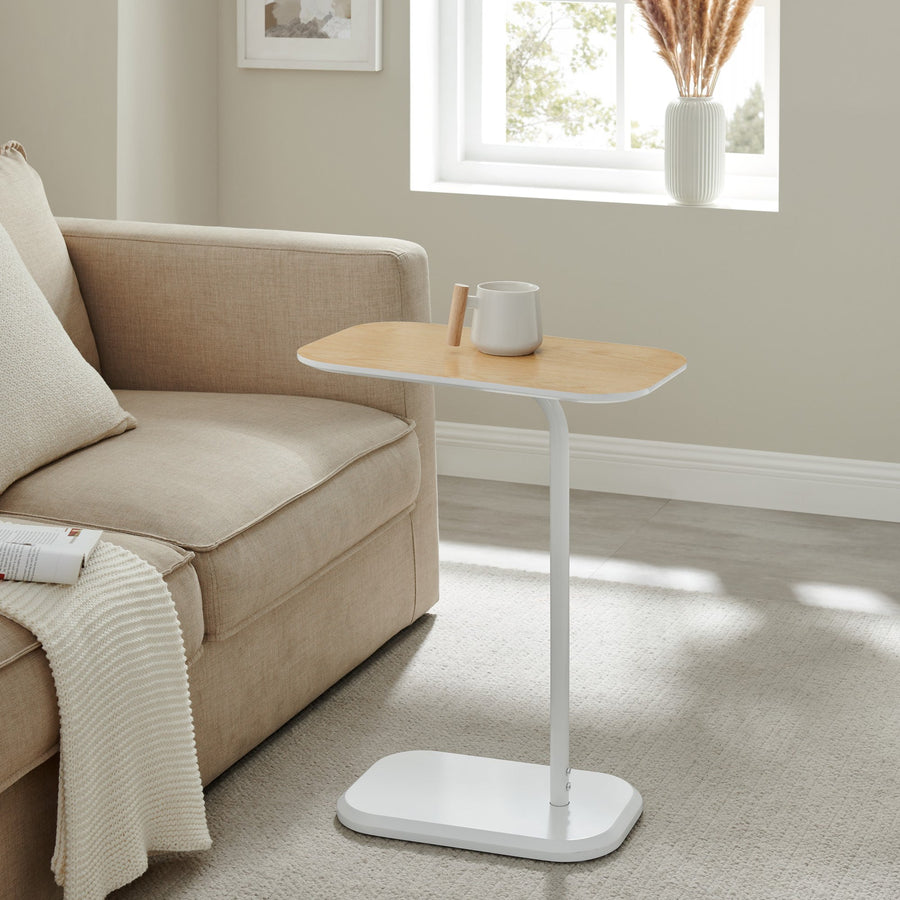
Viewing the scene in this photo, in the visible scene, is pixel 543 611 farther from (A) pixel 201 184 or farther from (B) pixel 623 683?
(A) pixel 201 184

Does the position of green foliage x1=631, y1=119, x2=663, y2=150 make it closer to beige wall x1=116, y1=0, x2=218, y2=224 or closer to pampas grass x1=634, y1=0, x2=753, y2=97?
pampas grass x1=634, y1=0, x2=753, y2=97

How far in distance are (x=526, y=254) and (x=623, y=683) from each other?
1.48 metres

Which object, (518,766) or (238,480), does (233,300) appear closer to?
(238,480)

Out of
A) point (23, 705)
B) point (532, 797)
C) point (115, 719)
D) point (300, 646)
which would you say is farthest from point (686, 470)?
point (23, 705)

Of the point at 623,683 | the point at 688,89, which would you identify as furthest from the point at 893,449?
the point at 623,683

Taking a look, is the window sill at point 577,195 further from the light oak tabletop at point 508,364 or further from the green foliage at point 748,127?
the light oak tabletop at point 508,364

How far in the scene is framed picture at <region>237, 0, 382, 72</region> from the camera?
12.2 feet

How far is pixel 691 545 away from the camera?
330 cm

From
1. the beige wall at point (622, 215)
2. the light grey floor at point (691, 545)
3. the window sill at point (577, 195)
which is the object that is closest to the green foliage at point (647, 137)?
the window sill at point (577, 195)

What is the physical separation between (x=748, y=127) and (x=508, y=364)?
6.63 ft

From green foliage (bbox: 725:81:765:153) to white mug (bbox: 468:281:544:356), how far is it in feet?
6.21

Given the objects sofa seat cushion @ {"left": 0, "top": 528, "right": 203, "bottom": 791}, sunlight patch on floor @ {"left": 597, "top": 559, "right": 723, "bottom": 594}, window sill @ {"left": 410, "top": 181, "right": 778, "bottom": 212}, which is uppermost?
window sill @ {"left": 410, "top": 181, "right": 778, "bottom": 212}

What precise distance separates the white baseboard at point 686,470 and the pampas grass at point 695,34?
0.91 meters

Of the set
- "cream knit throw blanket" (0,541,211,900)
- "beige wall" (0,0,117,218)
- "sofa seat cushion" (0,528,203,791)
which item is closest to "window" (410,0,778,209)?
"beige wall" (0,0,117,218)
